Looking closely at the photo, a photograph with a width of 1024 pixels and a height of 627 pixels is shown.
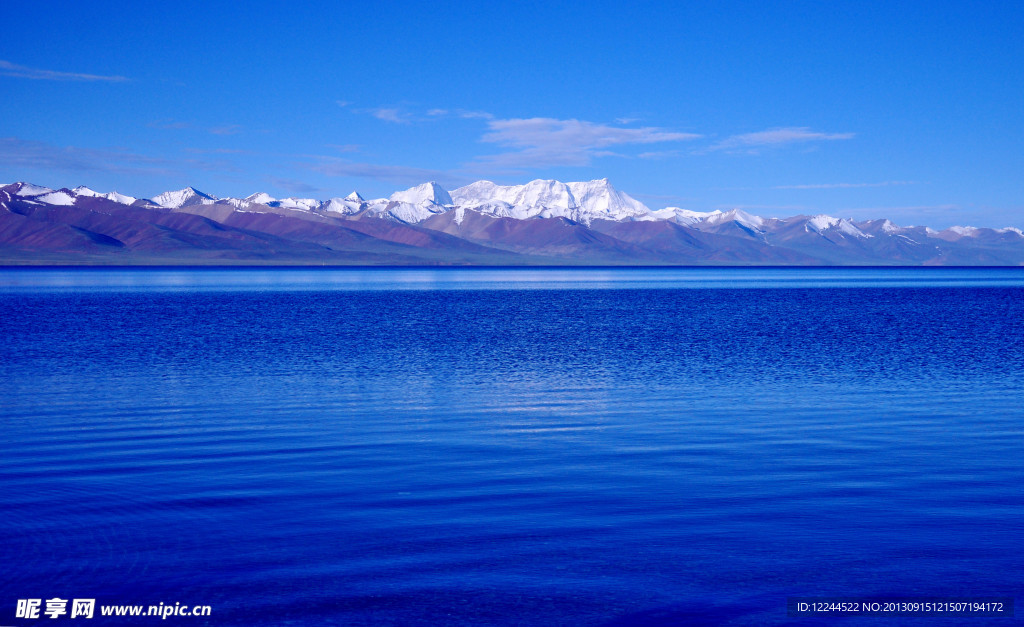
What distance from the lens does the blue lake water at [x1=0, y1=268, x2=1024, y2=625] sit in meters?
8.70

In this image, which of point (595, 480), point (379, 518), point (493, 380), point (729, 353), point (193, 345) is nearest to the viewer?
point (379, 518)

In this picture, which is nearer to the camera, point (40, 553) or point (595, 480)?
point (40, 553)

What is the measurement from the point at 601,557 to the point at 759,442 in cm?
691

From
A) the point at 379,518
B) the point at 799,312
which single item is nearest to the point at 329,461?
the point at 379,518

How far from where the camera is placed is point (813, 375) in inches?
998

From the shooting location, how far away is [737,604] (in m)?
8.34

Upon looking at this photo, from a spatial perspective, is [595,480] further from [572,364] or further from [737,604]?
[572,364]

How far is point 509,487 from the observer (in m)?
12.5

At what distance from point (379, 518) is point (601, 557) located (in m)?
2.82

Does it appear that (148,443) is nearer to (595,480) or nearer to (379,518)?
(379,518)

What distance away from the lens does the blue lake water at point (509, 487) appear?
8695 millimetres

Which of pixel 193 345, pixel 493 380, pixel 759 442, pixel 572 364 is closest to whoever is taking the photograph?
pixel 759 442

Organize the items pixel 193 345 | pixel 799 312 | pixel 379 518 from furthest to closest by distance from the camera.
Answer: pixel 799 312
pixel 193 345
pixel 379 518


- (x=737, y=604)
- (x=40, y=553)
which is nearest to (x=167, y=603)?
(x=40, y=553)
